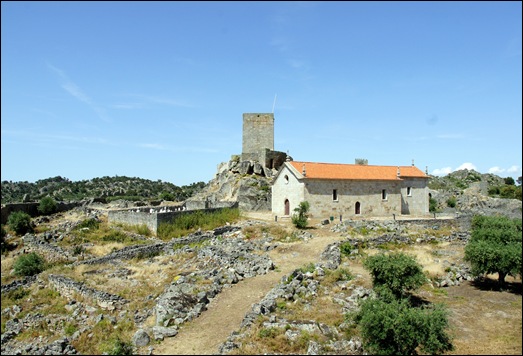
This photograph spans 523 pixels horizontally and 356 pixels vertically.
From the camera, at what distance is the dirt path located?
13.3 metres

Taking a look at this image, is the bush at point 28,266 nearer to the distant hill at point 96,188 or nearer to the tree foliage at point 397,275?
the tree foliage at point 397,275

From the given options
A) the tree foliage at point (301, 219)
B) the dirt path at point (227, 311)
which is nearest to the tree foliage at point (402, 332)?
the dirt path at point (227, 311)

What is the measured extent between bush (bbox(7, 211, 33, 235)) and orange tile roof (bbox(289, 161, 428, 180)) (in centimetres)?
2417

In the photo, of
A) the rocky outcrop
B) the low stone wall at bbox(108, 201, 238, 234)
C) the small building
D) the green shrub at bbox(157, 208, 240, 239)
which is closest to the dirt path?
the green shrub at bbox(157, 208, 240, 239)

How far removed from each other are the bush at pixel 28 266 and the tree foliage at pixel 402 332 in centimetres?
2078

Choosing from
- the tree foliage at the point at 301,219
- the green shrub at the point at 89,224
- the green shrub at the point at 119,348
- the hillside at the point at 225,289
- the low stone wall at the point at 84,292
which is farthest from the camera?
the green shrub at the point at 89,224

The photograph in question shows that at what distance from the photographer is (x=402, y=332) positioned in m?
12.3

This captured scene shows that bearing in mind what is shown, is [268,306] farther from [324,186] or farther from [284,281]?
[324,186]

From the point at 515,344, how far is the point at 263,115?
37.7 meters

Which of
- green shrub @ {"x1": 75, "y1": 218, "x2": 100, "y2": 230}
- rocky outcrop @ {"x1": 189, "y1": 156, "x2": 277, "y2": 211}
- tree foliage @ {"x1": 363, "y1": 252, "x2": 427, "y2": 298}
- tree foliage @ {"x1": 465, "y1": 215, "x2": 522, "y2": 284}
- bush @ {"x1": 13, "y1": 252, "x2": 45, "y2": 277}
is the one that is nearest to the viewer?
tree foliage @ {"x1": 363, "y1": 252, "x2": 427, "y2": 298}

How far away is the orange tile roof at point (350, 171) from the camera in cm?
3747

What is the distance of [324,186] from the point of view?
37.0m

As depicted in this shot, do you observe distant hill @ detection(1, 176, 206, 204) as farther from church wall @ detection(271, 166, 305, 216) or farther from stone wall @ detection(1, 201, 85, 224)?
church wall @ detection(271, 166, 305, 216)

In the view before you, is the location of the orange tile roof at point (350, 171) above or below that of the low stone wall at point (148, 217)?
above
